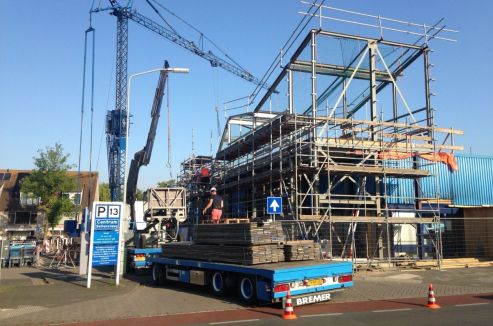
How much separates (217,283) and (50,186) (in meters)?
36.8

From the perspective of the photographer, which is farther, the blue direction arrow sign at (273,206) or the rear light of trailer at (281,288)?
the blue direction arrow sign at (273,206)

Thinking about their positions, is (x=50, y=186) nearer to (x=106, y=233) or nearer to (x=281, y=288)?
(x=106, y=233)

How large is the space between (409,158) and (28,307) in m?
17.5

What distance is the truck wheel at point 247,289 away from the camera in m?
11.8

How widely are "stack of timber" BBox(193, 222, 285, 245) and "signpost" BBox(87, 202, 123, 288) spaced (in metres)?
3.87

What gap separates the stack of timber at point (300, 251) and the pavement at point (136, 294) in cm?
132

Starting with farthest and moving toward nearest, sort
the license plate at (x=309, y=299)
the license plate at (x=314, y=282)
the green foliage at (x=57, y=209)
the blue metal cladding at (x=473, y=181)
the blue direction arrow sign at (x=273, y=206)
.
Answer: the green foliage at (x=57, y=209) < the blue metal cladding at (x=473, y=181) < the blue direction arrow sign at (x=273, y=206) < the license plate at (x=314, y=282) < the license plate at (x=309, y=299)

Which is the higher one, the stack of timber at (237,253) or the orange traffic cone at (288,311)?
the stack of timber at (237,253)

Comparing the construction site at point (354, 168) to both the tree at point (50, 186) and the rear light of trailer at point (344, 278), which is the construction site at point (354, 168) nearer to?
the rear light of trailer at point (344, 278)

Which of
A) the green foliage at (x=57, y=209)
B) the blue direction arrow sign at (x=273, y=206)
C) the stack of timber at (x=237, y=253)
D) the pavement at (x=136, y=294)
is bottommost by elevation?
the pavement at (x=136, y=294)

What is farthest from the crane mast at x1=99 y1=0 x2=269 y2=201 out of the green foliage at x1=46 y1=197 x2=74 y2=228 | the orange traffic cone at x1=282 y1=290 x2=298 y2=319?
the orange traffic cone at x1=282 y1=290 x2=298 y2=319

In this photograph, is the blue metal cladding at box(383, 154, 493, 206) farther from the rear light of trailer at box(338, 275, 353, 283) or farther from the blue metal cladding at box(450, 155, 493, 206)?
the rear light of trailer at box(338, 275, 353, 283)

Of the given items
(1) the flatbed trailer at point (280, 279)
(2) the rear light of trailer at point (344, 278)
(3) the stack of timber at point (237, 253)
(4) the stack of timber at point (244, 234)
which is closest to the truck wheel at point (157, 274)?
(3) the stack of timber at point (237, 253)

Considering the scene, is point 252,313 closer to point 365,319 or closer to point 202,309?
point 202,309
